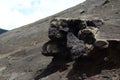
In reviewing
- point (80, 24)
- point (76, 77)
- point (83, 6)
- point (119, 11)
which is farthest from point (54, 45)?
point (83, 6)

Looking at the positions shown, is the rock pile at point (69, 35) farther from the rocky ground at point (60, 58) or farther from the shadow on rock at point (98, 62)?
the shadow on rock at point (98, 62)

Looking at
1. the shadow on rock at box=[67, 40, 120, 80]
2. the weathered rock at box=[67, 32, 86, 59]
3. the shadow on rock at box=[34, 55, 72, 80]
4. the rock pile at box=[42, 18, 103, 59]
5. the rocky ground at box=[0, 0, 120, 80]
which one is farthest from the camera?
the shadow on rock at box=[34, 55, 72, 80]

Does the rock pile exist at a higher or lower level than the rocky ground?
higher

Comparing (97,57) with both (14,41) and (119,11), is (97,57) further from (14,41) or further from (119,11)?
(14,41)

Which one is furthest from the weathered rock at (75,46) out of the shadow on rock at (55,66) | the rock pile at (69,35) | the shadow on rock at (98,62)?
the shadow on rock at (55,66)

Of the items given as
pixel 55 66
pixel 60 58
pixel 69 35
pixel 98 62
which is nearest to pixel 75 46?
pixel 98 62

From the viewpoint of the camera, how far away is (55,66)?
27516mm

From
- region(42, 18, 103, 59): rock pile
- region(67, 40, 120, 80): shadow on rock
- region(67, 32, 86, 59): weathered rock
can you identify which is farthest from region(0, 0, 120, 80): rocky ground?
region(42, 18, 103, 59): rock pile

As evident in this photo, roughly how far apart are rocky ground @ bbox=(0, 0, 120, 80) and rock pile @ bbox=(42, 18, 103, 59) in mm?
715

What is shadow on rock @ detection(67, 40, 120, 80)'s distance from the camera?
22688 mm

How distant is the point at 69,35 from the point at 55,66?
2.71 m

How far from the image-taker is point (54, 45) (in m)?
27.2

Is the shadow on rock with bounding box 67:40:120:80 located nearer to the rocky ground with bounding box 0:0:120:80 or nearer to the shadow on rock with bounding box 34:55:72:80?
the rocky ground with bounding box 0:0:120:80

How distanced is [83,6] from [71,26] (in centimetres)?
1869
